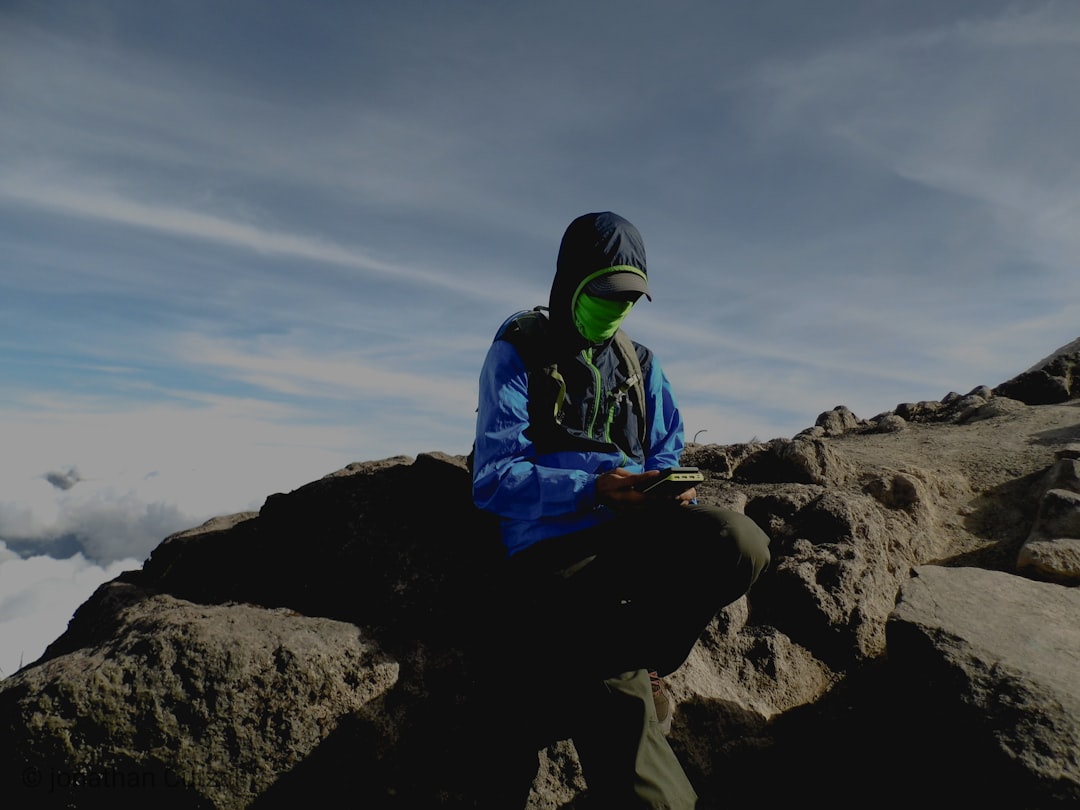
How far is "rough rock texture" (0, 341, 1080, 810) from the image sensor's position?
4031 mm

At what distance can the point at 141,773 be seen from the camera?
4027mm

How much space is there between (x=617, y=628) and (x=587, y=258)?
7.27 ft

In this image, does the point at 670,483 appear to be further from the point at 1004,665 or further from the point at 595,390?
the point at 1004,665

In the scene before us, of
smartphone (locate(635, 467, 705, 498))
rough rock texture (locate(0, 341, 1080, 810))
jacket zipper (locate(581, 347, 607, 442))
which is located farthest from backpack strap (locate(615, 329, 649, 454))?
rough rock texture (locate(0, 341, 1080, 810))

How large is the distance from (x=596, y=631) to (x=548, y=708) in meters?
0.57

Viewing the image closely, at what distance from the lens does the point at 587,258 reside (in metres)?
4.75

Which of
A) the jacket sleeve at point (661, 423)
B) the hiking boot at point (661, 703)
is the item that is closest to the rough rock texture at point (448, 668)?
the hiking boot at point (661, 703)

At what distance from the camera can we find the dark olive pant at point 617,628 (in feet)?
13.1

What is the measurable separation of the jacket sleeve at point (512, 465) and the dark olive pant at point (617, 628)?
1.00 ft

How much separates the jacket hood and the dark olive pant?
1.36m

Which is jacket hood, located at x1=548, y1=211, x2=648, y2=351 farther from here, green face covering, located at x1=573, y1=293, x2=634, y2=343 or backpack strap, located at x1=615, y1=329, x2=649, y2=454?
backpack strap, located at x1=615, y1=329, x2=649, y2=454

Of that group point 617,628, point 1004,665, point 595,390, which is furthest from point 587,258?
point 1004,665

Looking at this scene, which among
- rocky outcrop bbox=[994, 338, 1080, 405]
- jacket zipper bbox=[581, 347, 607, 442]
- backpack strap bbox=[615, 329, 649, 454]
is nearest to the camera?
jacket zipper bbox=[581, 347, 607, 442]

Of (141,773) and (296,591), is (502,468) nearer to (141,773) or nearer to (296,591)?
(296,591)
